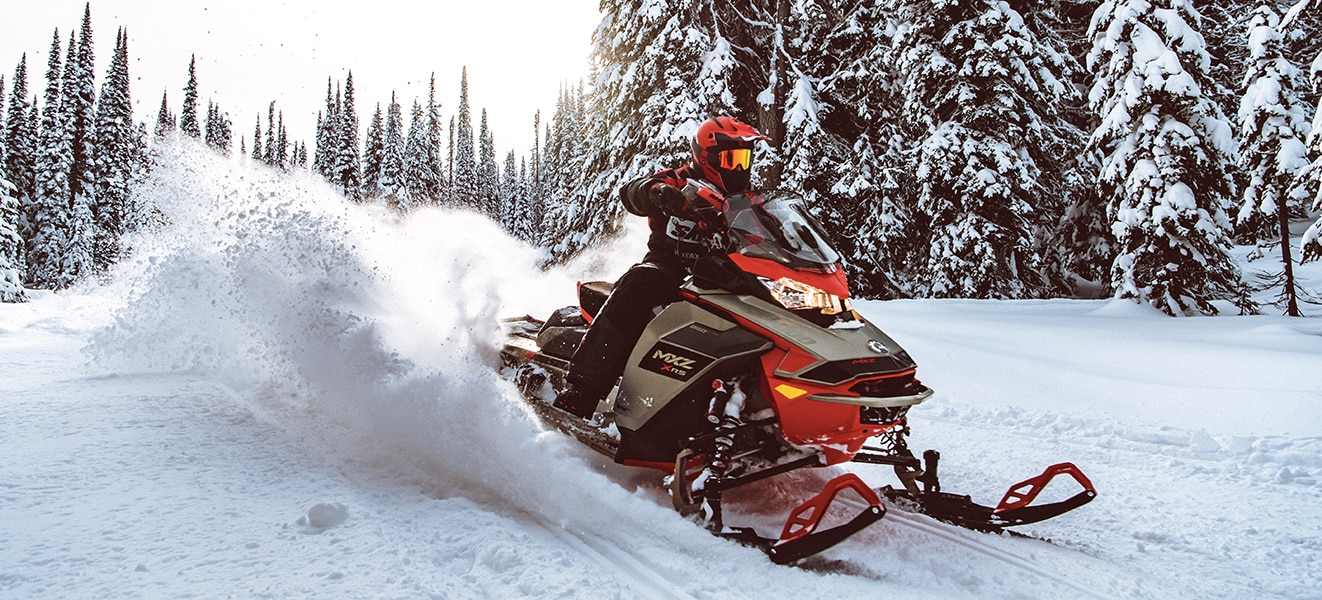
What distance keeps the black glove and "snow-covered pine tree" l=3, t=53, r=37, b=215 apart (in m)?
50.8

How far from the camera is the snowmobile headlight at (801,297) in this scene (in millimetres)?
3602

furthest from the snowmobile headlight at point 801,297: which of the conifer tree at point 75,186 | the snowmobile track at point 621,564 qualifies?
the conifer tree at point 75,186

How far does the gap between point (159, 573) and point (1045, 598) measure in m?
3.39

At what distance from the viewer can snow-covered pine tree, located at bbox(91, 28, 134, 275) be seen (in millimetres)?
45375

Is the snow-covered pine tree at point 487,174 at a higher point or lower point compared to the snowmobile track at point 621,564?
higher

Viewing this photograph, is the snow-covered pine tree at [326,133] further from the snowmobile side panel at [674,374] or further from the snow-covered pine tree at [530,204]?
the snowmobile side panel at [674,374]

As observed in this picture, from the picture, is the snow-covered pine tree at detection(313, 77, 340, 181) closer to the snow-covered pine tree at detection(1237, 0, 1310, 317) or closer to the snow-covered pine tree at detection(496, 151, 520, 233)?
the snow-covered pine tree at detection(496, 151, 520, 233)

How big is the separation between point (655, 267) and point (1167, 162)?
12.0 m

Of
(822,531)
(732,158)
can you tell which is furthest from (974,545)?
(732,158)

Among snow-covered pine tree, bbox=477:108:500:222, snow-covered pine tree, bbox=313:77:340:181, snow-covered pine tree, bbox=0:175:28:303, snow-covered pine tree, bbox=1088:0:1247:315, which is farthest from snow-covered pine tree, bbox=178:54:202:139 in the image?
snow-covered pine tree, bbox=1088:0:1247:315

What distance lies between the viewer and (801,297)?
3615mm

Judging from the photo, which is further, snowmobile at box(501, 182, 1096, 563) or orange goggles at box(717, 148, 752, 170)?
orange goggles at box(717, 148, 752, 170)

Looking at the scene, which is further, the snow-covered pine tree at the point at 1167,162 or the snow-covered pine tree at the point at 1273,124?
the snow-covered pine tree at the point at 1273,124

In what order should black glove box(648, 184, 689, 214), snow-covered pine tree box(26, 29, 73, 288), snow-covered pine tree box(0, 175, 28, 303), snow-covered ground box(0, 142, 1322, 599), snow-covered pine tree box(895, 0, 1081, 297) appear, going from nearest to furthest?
snow-covered ground box(0, 142, 1322, 599) < black glove box(648, 184, 689, 214) < snow-covered pine tree box(895, 0, 1081, 297) < snow-covered pine tree box(0, 175, 28, 303) < snow-covered pine tree box(26, 29, 73, 288)
